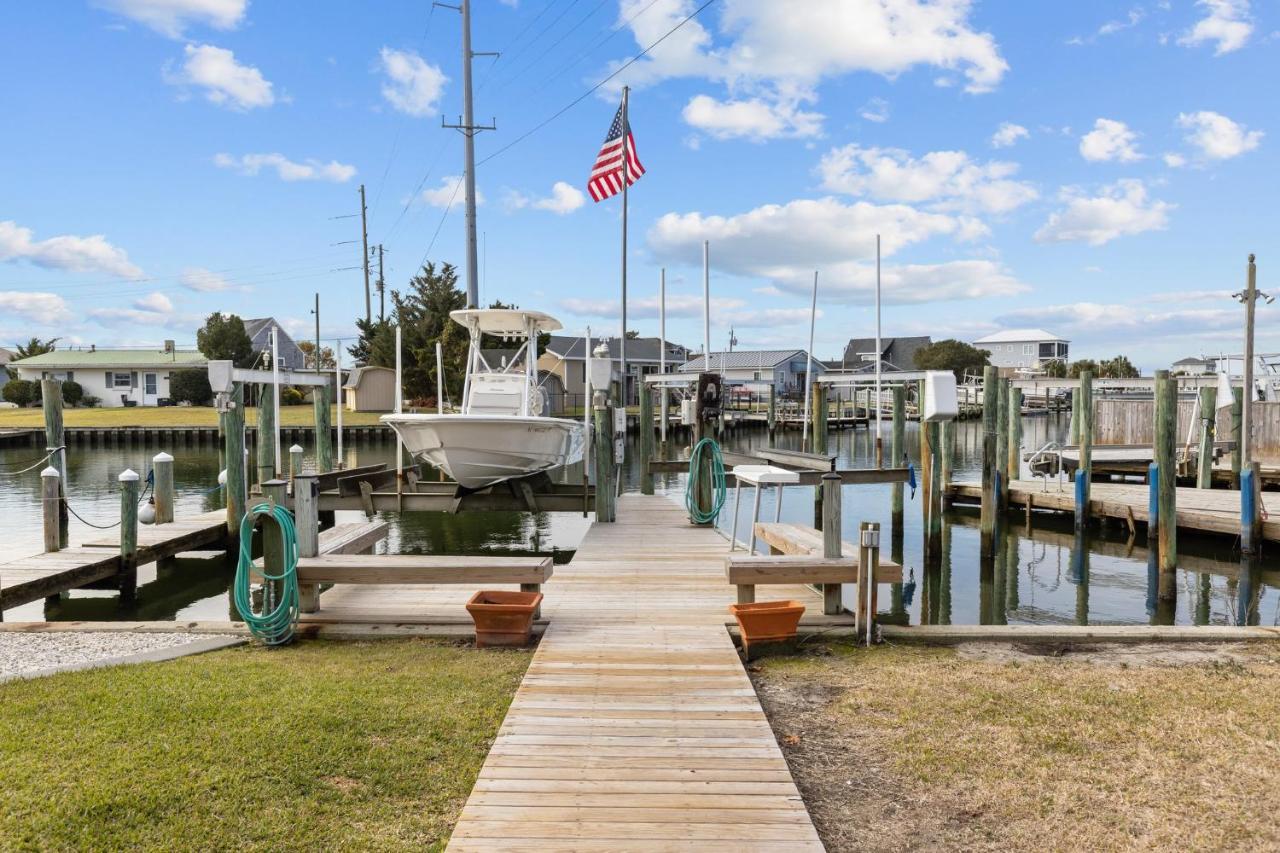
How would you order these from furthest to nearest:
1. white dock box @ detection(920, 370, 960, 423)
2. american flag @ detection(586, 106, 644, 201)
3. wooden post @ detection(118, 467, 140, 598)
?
american flag @ detection(586, 106, 644, 201) < wooden post @ detection(118, 467, 140, 598) < white dock box @ detection(920, 370, 960, 423)

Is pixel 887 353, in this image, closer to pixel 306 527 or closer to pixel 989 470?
pixel 989 470

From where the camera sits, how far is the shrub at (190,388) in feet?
178

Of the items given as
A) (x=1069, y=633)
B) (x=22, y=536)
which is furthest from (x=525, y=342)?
(x=22, y=536)

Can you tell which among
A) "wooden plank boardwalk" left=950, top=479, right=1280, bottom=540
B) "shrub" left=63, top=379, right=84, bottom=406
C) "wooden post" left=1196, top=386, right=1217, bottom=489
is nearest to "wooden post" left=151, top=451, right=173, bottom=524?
"wooden plank boardwalk" left=950, top=479, right=1280, bottom=540

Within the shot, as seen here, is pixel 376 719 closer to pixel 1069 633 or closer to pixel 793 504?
pixel 1069 633

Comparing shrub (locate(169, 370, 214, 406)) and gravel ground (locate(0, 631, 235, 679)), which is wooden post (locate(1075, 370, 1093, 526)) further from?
shrub (locate(169, 370, 214, 406))

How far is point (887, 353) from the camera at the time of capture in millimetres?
91375

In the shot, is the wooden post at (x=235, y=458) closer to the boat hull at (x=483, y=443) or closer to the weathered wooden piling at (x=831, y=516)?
the boat hull at (x=483, y=443)

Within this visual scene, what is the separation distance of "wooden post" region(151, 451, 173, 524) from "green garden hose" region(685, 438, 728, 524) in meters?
8.77

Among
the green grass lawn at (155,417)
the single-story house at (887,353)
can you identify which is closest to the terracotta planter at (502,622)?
the green grass lawn at (155,417)

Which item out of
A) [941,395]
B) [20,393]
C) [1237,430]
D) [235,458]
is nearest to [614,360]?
[20,393]

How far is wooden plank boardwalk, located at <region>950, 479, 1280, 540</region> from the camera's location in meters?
15.1

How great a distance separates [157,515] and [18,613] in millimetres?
3449

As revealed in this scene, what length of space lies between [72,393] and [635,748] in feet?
202
